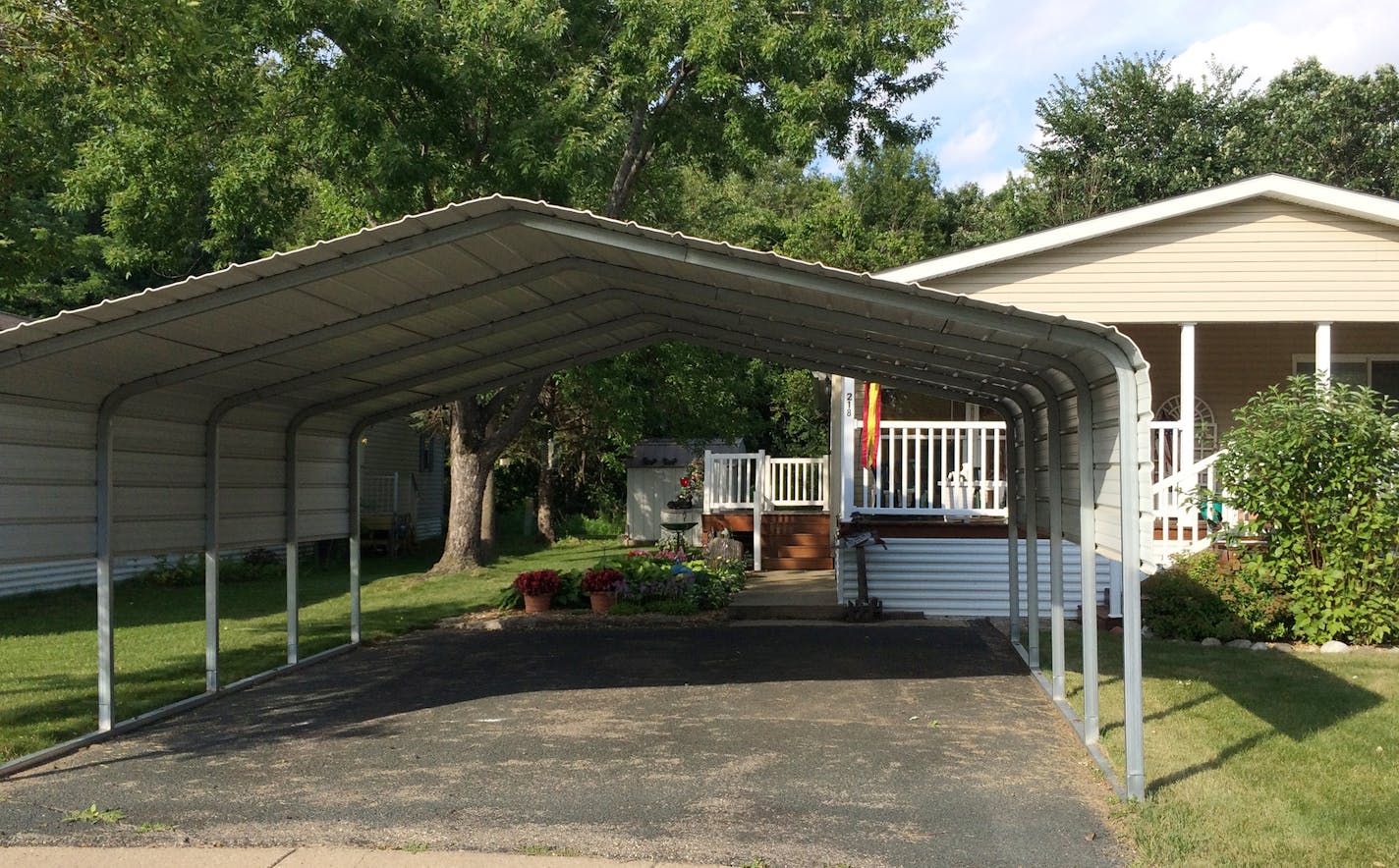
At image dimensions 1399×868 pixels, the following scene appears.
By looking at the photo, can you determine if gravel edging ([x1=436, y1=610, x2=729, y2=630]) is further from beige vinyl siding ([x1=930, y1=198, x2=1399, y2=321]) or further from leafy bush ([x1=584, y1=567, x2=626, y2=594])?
beige vinyl siding ([x1=930, y1=198, x2=1399, y2=321])

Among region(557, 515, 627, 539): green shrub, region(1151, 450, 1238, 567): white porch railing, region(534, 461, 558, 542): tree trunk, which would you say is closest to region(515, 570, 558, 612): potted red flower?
region(1151, 450, 1238, 567): white porch railing

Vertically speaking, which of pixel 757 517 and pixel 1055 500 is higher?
pixel 1055 500

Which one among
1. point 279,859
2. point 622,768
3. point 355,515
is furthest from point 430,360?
point 279,859

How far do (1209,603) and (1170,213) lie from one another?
462cm

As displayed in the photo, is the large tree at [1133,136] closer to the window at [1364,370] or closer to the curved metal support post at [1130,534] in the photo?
the window at [1364,370]

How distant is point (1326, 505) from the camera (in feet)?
33.8

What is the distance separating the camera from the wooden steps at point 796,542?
19.5m

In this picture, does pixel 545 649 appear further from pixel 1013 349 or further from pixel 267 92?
pixel 267 92

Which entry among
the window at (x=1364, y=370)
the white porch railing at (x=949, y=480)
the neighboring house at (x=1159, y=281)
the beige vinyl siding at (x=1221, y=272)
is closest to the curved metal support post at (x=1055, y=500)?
the neighboring house at (x=1159, y=281)

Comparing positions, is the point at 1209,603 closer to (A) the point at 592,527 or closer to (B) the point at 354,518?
(B) the point at 354,518

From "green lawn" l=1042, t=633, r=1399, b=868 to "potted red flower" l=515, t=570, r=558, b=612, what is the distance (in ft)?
19.9

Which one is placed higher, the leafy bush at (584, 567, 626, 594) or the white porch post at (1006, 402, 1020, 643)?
the white porch post at (1006, 402, 1020, 643)

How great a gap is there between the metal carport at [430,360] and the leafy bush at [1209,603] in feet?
4.87

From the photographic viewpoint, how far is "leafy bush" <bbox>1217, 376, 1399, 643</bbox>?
10.2 meters
